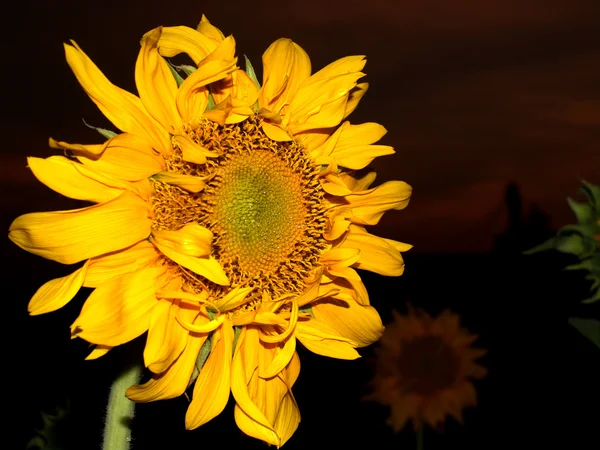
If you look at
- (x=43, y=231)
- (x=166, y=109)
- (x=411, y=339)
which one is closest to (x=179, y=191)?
(x=166, y=109)

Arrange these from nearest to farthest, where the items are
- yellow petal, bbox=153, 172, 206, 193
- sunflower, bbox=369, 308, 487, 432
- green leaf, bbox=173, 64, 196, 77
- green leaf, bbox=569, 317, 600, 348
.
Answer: yellow petal, bbox=153, 172, 206, 193, green leaf, bbox=173, 64, 196, 77, green leaf, bbox=569, 317, 600, 348, sunflower, bbox=369, 308, 487, 432

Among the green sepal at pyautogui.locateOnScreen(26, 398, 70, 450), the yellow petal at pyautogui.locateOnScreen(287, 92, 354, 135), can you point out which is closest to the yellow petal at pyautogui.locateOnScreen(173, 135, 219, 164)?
the yellow petal at pyautogui.locateOnScreen(287, 92, 354, 135)

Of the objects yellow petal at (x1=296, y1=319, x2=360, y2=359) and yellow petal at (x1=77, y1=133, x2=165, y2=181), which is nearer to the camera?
yellow petal at (x1=77, y1=133, x2=165, y2=181)

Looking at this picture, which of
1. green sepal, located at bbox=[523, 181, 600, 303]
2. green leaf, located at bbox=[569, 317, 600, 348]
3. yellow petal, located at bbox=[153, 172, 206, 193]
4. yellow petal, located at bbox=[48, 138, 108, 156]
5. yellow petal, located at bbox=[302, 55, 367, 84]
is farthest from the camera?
green sepal, located at bbox=[523, 181, 600, 303]

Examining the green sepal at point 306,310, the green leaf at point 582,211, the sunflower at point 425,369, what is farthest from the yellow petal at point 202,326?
the sunflower at point 425,369

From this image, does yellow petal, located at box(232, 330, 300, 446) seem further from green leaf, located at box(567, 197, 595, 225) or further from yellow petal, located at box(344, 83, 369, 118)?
green leaf, located at box(567, 197, 595, 225)

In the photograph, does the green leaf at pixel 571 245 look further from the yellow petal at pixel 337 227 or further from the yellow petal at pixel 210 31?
the yellow petal at pixel 210 31

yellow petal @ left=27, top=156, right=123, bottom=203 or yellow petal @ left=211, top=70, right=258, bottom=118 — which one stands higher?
yellow petal @ left=211, top=70, right=258, bottom=118
